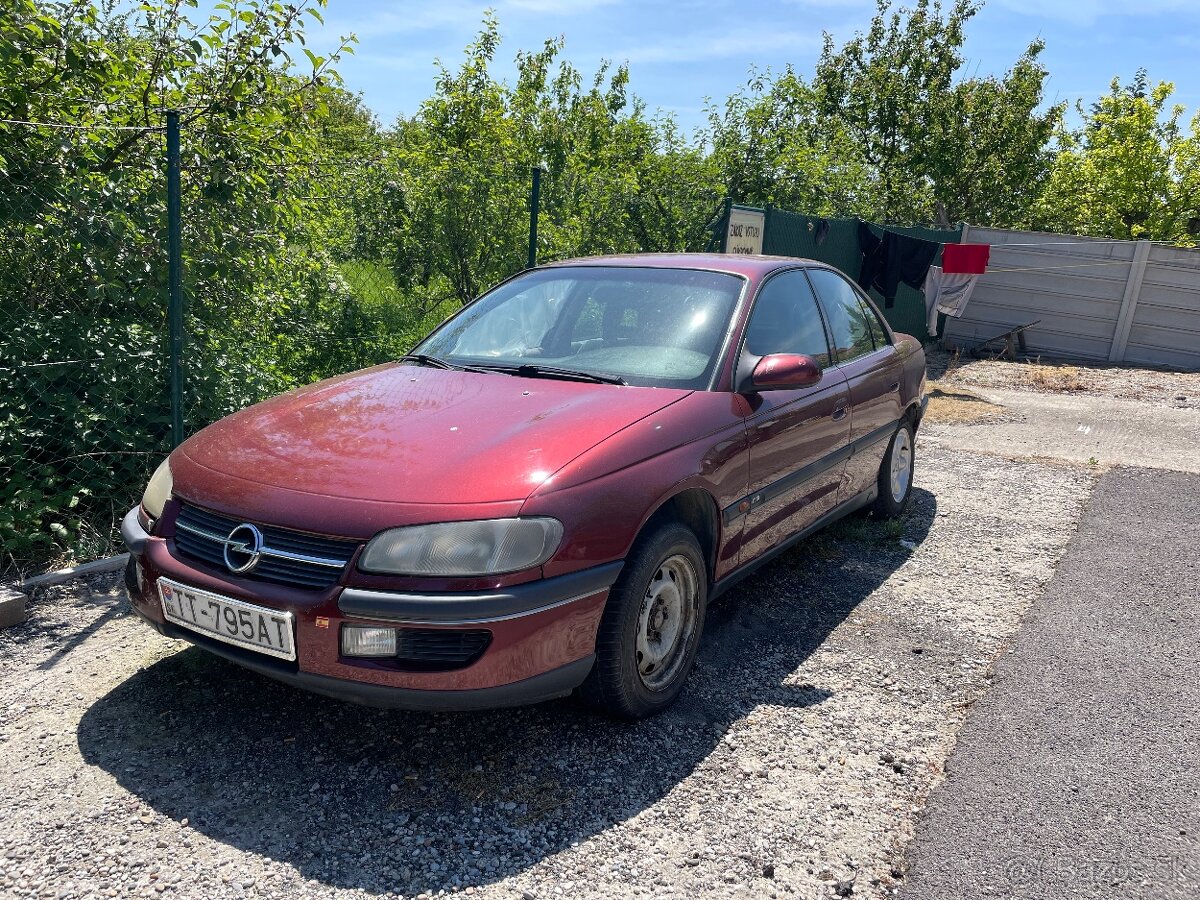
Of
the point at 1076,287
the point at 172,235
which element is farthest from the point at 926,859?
the point at 1076,287

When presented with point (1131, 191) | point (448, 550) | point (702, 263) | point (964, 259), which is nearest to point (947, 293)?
point (964, 259)

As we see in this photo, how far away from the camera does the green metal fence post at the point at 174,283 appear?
4.32m

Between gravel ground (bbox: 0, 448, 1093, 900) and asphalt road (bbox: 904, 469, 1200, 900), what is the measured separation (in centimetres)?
→ 12

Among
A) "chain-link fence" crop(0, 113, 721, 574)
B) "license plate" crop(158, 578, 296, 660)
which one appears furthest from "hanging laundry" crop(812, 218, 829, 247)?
"license plate" crop(158, 578, 296, 660)

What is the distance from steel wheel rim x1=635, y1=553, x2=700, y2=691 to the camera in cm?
317

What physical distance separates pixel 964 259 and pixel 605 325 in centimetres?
1108

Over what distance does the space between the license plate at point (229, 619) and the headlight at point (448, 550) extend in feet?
1.07

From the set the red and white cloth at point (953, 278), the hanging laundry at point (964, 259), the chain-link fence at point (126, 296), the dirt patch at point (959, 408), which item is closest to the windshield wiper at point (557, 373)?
the chain-link fence at point (126, 296)

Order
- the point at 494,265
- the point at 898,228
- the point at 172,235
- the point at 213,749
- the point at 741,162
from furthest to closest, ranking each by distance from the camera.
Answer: the point at 898,228, the point at 741,162, the point at 494,265, the point at 172,235, the point at 213,749

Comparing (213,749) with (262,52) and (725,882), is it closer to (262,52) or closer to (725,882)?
(725,882)

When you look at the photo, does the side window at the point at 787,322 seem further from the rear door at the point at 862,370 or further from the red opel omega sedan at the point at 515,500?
the rear door at the point at 862,370

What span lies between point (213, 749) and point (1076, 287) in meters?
15.5

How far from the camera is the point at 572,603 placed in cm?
278

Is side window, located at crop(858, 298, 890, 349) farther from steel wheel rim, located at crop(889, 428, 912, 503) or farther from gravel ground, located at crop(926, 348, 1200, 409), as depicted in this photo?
gravel ground, located at crop(926, 348, 1200, 409)
